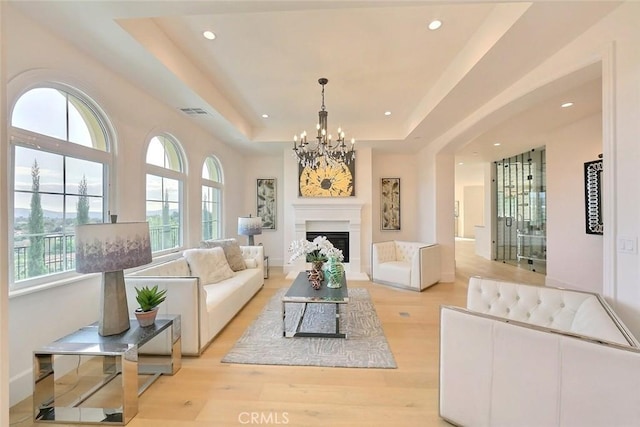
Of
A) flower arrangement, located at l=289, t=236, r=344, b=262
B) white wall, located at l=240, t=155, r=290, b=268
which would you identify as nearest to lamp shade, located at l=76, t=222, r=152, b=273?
flower arrangement, located at l=289, t=236, r=344, b=262

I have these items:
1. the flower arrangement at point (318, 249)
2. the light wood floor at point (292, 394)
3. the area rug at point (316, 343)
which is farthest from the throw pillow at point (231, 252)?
the light wood floor at point (292, 394)

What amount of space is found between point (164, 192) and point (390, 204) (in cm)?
488

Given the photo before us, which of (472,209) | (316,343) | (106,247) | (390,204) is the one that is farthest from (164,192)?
(472,209)

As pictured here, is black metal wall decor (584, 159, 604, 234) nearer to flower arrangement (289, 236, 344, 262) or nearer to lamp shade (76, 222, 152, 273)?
flower arrangement (289, 236, 344, 262)

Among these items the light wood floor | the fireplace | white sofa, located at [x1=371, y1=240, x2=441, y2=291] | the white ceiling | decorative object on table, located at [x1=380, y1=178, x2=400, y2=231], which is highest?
the white ceiling

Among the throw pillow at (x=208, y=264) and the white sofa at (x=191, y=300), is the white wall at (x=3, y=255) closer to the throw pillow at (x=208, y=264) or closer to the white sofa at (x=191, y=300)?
the white sofa at (x=191, y=300)

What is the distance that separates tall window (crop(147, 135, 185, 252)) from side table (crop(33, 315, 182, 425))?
64.2 inches

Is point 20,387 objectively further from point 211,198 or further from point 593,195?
point 593,195

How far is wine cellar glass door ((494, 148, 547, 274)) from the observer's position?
19.9ft

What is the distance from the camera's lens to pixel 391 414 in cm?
184

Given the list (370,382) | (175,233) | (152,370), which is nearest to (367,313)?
(370,382)

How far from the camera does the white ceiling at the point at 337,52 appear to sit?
190 centimetres

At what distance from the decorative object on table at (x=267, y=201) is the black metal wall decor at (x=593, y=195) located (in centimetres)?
596

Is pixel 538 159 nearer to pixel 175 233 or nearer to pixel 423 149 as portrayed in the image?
pixel 423 149
